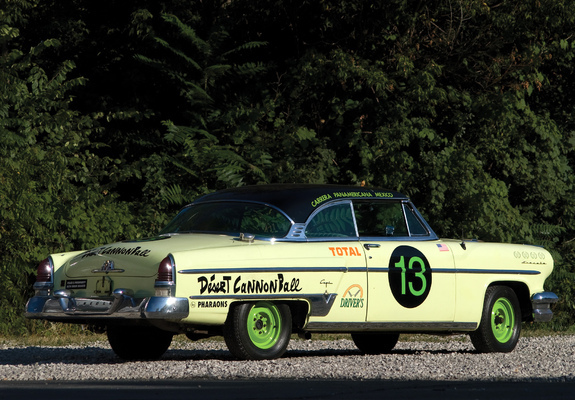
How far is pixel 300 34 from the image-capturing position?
18.9 metres

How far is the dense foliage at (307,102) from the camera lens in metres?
16.9

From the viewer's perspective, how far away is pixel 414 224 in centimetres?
1112

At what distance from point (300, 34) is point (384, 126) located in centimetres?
229

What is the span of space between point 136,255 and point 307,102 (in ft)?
33.1

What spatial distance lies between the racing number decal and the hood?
1747 mm

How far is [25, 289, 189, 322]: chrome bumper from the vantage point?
8883mm

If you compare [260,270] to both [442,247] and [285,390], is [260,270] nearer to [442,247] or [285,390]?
[285,390]

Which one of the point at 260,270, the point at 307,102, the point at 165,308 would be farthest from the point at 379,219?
the point at 307,102

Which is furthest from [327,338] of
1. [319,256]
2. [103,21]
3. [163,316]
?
[103,21]

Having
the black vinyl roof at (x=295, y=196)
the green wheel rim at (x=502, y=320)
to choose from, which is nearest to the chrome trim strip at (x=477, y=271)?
the green wheel rim at (x=502, y=320)
